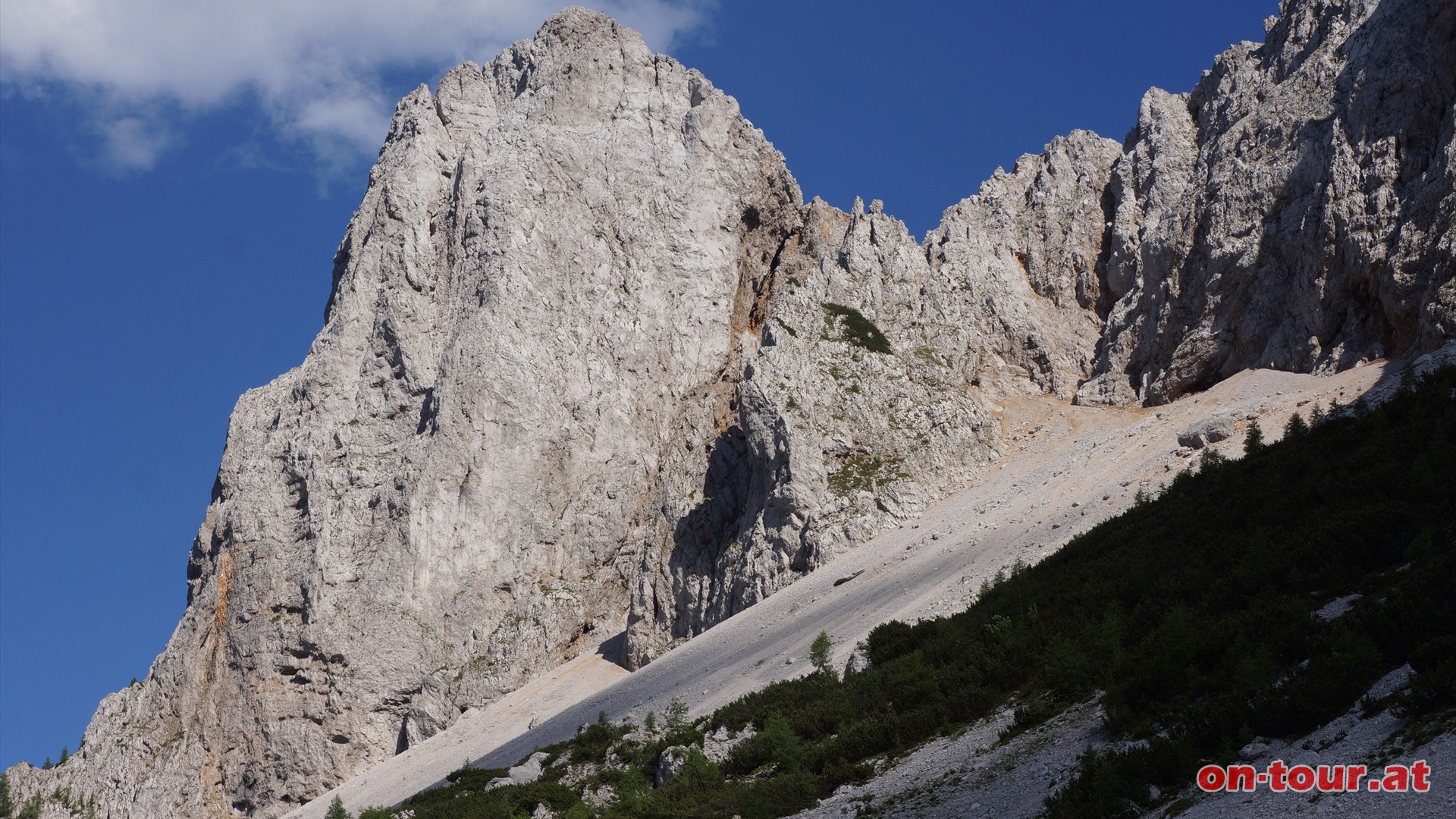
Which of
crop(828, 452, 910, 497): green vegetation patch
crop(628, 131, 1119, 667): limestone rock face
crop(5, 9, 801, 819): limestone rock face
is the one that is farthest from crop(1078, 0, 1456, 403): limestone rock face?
crop(5, 9, 801, 819): limestone rock face

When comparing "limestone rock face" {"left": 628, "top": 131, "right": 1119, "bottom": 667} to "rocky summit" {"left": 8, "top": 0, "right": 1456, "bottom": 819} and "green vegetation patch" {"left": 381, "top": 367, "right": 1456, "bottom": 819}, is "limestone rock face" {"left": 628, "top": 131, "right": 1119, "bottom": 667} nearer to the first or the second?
"rocky summit" {"left": 8, "top": 0, "right": 1456, "bottom": 819}

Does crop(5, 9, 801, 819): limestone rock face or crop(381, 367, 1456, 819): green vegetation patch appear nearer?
crop(381, 367, 1456, 819): green vegetation patch

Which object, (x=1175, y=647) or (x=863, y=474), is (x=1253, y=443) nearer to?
(x=1175, y=647)

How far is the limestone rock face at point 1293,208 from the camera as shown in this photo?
54531mm

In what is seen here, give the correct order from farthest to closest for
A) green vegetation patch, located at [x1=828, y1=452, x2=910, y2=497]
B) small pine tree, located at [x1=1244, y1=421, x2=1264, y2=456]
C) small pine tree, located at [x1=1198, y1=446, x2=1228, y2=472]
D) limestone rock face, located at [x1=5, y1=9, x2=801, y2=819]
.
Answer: limestone rock face, located at [x1=5, y1=9, x2=801, y2=819], green vegetation patch, located at [x1=828, y1=452, x2=910, y2=497], small pine tree, located at [x1=1198, y1=446, x2=1228, y2=472], small pine tree, located at [x1=1244, y1=421, x2=1264, y2=456]

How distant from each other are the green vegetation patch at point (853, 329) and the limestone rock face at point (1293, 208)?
14.4 meters

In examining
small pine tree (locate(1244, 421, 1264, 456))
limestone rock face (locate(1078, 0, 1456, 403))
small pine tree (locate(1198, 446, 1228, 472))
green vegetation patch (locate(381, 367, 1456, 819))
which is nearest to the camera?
green vegetation patch (locate(381, 367, 1456, 819))

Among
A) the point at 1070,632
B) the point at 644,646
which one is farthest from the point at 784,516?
the point at 1070,632

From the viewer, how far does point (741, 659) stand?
4688 cm

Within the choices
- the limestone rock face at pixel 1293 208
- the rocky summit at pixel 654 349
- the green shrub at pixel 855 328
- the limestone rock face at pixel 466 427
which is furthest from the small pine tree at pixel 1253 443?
the limestone rock face at pixel 466 427

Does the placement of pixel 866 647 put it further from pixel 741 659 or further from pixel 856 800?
pixel 741 659

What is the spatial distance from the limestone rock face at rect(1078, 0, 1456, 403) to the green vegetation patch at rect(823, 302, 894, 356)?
14351 mm

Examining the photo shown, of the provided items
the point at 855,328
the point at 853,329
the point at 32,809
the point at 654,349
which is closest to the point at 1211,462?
the point at 853,329

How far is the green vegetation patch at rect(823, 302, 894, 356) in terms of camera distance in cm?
7200
